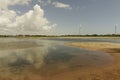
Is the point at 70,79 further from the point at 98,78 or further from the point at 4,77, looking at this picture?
the point at 4,77

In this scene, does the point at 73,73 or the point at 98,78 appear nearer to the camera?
the point at 98,78

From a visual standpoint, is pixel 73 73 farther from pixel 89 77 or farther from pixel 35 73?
pixel 35 73

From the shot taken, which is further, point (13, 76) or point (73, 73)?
point (73, 73)

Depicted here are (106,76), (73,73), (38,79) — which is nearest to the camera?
(38,79)

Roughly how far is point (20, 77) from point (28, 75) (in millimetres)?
754

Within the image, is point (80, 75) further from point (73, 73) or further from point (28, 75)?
point (28, 75)

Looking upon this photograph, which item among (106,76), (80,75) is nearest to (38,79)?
(80,75)

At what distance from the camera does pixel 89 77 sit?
37.4 ft

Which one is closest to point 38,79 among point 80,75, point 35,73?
point 35,73

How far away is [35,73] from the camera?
1241cm

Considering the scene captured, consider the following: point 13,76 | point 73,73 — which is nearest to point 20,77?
point 13,76

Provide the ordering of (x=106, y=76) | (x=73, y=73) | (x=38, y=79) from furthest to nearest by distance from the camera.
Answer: (x=73, y=73)
(x=106, y=76)
(x=38, y=79)

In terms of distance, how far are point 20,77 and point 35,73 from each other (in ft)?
4.88

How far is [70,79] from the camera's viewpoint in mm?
11047
